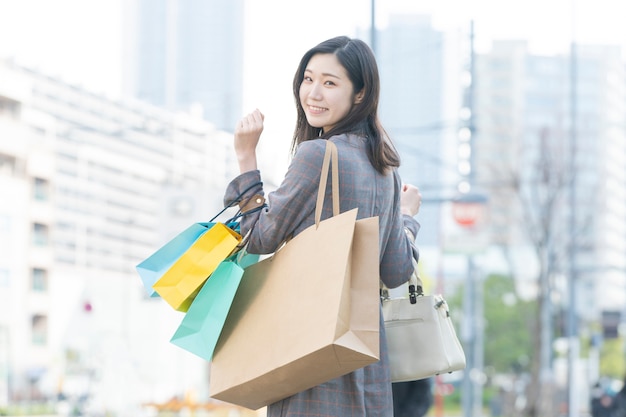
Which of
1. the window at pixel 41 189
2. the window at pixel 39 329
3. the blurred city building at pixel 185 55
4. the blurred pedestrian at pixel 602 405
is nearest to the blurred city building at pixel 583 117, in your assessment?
the window at pixel 41 189

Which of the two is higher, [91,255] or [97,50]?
[97,50]

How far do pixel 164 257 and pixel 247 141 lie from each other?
36 centimetres

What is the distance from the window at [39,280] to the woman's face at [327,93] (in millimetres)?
53718

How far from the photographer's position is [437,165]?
1916 centimetres

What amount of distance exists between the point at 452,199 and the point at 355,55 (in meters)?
14.3

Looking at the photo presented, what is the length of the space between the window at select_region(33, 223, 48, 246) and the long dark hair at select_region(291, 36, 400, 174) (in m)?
54.0

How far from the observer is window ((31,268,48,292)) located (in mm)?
54781

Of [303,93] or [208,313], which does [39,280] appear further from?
[208,313]

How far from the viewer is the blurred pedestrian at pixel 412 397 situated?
20.5 feet

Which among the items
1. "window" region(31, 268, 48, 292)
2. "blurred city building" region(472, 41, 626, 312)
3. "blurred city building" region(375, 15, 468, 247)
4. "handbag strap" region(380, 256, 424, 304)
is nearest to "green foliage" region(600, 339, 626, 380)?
"blurred city building" region(472, 41, 626, 312)

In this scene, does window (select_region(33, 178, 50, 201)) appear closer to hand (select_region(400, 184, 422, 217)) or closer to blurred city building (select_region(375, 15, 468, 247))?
blurred city building (select_region(375, 15, 468, 247))

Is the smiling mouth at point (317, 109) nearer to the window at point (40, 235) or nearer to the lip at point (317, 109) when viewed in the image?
the lip at point (317, 109)

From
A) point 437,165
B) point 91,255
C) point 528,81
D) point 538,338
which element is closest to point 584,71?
point 528,81

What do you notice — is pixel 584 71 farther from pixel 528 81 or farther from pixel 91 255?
pixel 91 255
